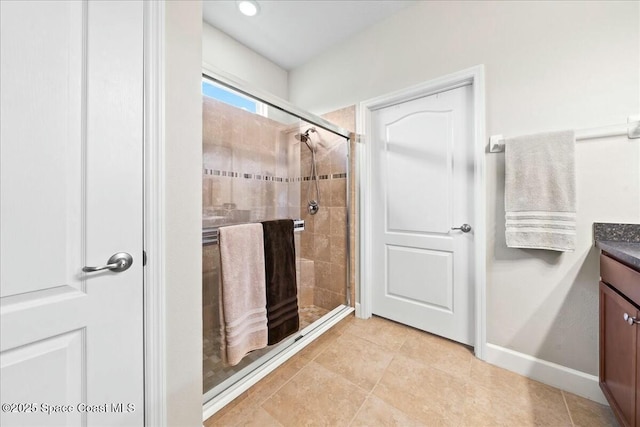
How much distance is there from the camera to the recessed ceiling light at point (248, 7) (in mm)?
1869

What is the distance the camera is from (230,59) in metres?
2.28

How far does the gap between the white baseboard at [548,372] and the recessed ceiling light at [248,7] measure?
305cm

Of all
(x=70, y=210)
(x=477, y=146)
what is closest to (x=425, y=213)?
(x=477, y=146)

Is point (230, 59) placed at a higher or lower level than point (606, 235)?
higher

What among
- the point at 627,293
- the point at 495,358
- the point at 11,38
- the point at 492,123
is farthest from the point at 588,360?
the point at 11,38

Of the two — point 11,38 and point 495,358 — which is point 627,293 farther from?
point 11,38

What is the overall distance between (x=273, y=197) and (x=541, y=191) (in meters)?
1.64

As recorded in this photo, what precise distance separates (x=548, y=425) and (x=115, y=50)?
2382 millimetres

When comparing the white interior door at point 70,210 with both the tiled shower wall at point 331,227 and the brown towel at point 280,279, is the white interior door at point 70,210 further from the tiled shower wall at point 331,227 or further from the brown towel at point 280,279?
the tiled shower wall at point 331,227

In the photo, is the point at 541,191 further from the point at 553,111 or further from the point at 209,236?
the point at 209,236

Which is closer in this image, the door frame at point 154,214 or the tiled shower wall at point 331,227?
the door frame at point 154,214

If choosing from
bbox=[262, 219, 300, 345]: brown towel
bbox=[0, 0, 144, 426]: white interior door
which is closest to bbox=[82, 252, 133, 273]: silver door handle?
bbox=[0, 0, 144, 426]: white interior door

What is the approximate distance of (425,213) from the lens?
191 centimetres

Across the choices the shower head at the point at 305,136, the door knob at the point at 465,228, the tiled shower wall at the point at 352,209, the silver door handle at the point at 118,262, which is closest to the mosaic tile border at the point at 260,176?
the tiled shower wall at the point at 352,209
